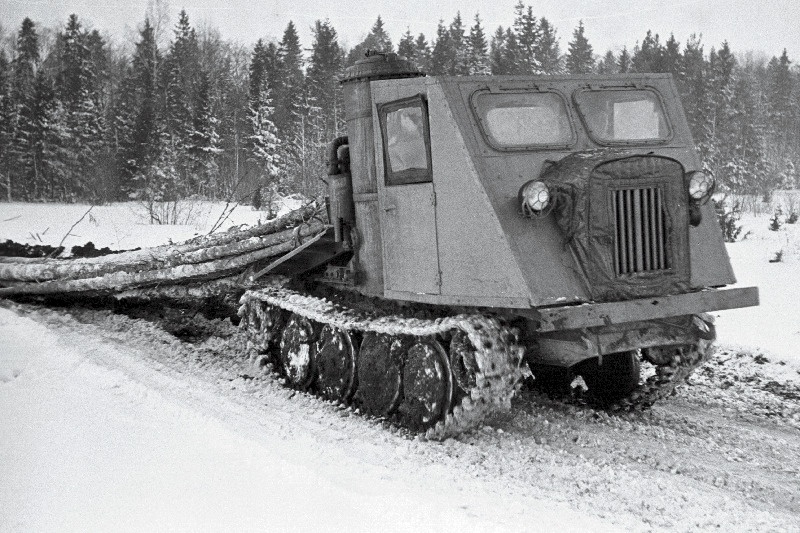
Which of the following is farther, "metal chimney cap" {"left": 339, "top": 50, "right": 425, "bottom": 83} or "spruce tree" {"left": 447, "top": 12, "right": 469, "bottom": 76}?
"spruce tree" {"left": 447, "top": 12, "right": 469, "bottom": 76}

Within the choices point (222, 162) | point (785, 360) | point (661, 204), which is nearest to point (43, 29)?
point (661, 204)

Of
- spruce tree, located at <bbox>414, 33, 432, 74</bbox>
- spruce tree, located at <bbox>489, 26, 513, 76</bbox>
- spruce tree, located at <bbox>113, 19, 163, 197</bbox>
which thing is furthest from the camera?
spruce tree, located at <bbox>414, 33, 432, 74</bbox>

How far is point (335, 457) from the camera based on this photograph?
5.37 meters

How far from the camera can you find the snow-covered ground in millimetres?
4203

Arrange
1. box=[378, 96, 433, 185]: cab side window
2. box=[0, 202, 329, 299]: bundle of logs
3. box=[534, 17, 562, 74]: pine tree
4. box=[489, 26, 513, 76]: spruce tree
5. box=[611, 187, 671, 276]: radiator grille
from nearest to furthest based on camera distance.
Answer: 1. box=[611, 187, 671, 276]: radiator grille
2. box=[378, 96, 433, 185]: cab side window
3. box=[0, 202, 329, 299]: bundle of logs
4. box=[489, 26, 513, 76]: spruce tree
5. box=[534, 17, 562, 74]: pine tree

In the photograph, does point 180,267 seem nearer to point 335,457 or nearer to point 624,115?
point 335,457

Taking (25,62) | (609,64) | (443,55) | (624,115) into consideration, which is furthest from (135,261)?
(609,64)

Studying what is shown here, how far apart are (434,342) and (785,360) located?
4.29 metres

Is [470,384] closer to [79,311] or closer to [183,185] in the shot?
[79,311]

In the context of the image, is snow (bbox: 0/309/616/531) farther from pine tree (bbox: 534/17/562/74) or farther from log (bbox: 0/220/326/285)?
pine tree (bbox: 534/17/562/74)

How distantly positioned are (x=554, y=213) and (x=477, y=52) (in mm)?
27931

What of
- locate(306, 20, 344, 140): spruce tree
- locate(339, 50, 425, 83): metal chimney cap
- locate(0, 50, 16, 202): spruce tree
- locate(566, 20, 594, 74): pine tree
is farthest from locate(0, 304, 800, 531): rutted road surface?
locate(566, 20, 594, 74): pine tree

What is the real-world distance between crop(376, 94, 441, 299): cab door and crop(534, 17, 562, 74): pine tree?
26.8 metres

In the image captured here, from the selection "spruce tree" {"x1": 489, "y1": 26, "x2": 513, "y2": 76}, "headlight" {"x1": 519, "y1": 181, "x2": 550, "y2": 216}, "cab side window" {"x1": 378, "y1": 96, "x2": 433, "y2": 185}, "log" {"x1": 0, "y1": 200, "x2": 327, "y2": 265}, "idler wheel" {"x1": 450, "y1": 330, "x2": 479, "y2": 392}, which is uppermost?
"spruce tree" {"x1": 489, "y1": 26, "x2": 513, "y2": 76}
